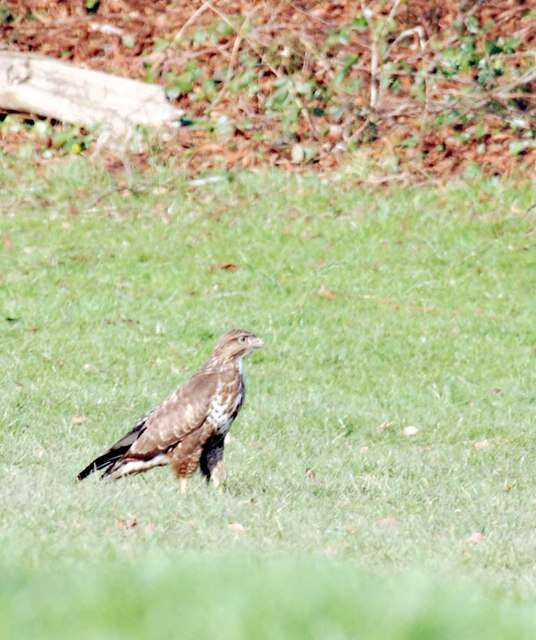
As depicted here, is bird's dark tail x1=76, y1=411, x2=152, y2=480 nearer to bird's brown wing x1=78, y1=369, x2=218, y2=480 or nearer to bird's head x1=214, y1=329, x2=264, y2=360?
bird's brown wing x1=78, y1=369, x2=218, y2=480

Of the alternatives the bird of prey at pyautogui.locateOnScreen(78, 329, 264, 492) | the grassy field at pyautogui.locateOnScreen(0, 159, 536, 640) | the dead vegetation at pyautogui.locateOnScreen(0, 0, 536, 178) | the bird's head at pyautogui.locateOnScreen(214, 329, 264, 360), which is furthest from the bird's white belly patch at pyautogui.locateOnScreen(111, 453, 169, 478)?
the dead vegetation at pyautogui.locateOnScreen(0, 0, 536, 178)

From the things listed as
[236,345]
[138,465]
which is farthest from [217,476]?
[236,345]

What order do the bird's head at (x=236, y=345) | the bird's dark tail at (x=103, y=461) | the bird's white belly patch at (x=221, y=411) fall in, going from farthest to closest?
the bird's head at (x=236, y=345)
the bird's dark tail at (x=103, y=461)
the bird's white belly patch at (x=221, y=411)

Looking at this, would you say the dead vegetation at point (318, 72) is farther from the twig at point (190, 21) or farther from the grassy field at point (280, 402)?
the grassy field at point (280, 402)

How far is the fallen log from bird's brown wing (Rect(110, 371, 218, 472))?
450 inches

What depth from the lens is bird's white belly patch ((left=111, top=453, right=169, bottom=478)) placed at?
31.1 ft

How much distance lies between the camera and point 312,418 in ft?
40.9

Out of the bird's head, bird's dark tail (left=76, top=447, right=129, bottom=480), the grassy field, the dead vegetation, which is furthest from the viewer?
the dead vegetation

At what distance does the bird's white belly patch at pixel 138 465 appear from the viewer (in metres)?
9.48

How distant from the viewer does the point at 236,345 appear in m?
9.61

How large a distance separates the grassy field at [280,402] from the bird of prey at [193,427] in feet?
0.86

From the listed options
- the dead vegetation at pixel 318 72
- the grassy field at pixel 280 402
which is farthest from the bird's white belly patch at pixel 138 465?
the dead vegetation at pixel 318 72

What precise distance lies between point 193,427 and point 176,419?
0.11m

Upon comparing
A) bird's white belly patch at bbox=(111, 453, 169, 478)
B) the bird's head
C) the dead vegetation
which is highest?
the bird's head
